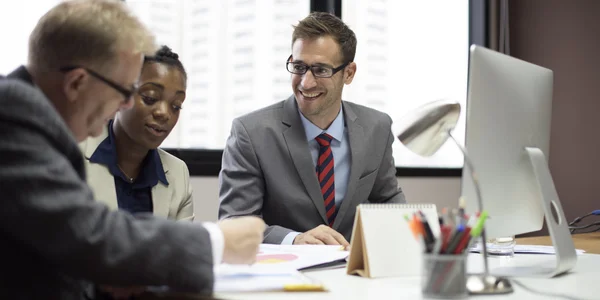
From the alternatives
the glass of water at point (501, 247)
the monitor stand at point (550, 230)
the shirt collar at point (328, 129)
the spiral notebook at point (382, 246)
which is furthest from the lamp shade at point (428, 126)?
the shirt collar at point (328, 129)

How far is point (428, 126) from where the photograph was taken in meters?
1.34

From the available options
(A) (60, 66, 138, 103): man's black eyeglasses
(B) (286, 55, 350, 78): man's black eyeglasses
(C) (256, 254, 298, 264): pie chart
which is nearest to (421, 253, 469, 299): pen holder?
(C) (256, 254, 298, 264): pie chart

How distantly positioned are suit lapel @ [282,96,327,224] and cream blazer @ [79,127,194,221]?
0.39 meters

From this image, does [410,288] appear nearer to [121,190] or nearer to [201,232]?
[201,232]

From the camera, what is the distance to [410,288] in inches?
50.8

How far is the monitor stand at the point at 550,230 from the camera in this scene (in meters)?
1.51

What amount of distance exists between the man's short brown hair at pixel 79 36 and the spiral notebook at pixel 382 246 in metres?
0.60

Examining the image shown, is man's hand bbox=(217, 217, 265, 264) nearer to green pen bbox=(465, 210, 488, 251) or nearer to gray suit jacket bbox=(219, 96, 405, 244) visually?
green pen bbox=(465, 210, 488, 251)

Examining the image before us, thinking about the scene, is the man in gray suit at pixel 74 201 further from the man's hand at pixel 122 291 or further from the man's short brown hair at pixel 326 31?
the man's short brown hair at pixel 326 31

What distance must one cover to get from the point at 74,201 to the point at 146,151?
1.21m

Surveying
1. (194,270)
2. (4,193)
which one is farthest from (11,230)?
(194,270)

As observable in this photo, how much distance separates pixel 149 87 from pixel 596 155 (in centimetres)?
262

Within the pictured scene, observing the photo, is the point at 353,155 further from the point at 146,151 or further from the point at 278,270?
the point at 278,270

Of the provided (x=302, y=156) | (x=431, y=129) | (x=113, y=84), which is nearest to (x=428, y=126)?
(x=431, y=129)
